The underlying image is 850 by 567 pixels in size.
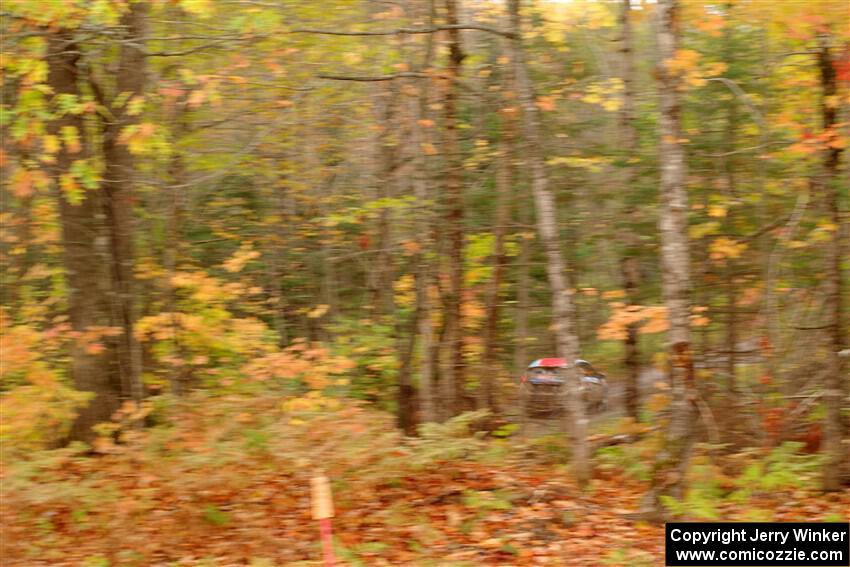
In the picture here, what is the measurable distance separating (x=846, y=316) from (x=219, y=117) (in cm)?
879

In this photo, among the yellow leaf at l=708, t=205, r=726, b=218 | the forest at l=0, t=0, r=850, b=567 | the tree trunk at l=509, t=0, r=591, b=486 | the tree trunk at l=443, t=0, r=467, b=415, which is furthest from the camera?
the tree trunk at l=443, t=0, r=467, b=415

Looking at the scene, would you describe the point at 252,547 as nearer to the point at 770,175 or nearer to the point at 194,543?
the point at 194,543

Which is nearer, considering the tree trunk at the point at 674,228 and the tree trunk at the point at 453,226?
the tree trunk at the point at 674,228

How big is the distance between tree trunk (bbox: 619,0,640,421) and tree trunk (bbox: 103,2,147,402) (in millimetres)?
6471

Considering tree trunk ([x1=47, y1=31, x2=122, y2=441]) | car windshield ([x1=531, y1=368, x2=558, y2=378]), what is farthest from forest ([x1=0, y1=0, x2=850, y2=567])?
car windshield ([x1=531, y1=368, x2=558, y2=378])

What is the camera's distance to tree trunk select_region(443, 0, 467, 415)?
10.5 meters

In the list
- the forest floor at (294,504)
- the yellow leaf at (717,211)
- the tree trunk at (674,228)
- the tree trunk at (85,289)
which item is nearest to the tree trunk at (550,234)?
the forest floor at (294,504)

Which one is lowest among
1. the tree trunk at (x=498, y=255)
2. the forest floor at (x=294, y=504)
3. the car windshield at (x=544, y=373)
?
the car windshield at (x=544, y=373)

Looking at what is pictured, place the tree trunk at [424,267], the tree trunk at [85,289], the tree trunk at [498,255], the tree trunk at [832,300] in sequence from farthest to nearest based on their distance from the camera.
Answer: the tree trunk at [424,267], the tree trunk at [498,255], the tree trunk at [85,289], the tree trunk at [832,300]

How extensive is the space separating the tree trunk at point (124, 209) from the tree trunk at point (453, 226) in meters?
3.77

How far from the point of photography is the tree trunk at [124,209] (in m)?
10.3

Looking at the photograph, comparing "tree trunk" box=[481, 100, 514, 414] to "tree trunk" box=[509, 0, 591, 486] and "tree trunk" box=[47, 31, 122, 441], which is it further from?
"tree trunk" box=[47, 31, 122, 441]

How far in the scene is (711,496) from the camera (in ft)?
28.8

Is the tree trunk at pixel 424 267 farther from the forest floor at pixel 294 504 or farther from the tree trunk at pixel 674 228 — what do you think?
the tree trunk at pixel 674 228
